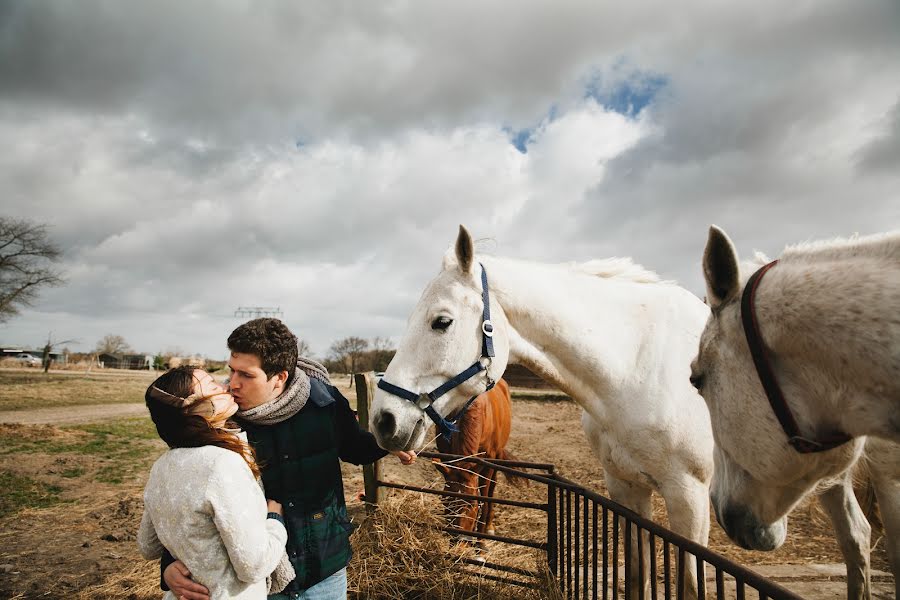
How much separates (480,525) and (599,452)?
216cm

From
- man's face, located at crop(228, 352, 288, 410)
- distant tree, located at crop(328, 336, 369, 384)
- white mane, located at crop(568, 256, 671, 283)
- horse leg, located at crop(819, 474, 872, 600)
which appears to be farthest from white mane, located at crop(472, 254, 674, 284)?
distant tree, located at crop(328, 336, 369, 384)

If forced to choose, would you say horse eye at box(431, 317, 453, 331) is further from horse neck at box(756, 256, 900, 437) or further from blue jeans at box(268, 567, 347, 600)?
horse neck at box(756, 256, 900, 437)

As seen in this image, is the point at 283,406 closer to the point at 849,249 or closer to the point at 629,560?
the point at 629,560

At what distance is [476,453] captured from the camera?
4.95 meters

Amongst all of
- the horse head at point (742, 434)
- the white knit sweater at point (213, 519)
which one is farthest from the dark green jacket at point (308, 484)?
the horse head at point (742, 434)

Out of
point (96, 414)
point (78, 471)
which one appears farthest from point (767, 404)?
point (96, 414)

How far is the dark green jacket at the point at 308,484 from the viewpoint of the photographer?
2.13 m

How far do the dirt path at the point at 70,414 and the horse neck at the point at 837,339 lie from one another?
55.9 ft

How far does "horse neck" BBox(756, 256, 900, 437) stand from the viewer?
→ 103cm

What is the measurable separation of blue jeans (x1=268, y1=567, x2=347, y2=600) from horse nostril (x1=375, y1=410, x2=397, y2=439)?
675mm

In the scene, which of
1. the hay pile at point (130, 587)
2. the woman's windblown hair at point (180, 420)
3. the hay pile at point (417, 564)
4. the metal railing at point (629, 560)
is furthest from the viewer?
the hay pile at point (130, 587)

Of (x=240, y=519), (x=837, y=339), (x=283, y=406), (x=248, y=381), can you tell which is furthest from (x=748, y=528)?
(x=248, y=381)

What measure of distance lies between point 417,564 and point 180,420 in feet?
8.50

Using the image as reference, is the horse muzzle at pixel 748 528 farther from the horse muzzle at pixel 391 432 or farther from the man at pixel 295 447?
the man at pixel 295 447
